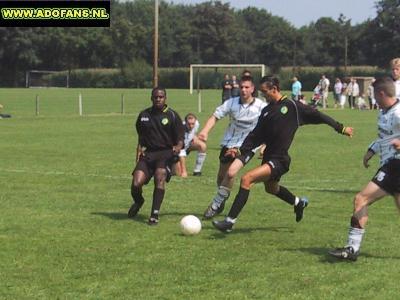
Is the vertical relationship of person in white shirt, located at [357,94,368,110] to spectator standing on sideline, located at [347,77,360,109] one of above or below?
below

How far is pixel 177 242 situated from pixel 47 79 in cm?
9481

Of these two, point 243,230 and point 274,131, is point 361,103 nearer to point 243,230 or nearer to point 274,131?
point 243,230

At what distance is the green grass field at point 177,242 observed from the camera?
22.1ft

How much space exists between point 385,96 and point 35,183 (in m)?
8.20

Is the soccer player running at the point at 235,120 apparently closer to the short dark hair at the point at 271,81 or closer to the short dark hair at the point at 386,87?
the short dark hair at the point at 271,81

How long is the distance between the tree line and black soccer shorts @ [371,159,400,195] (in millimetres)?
92714

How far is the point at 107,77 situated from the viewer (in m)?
102

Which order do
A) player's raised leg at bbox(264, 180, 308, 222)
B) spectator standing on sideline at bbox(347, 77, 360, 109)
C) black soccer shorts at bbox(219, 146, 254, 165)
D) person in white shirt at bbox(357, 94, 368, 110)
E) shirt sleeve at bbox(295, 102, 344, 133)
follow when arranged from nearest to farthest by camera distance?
shirt sleeve at bbox(295, 102, 344, 133) < black soccer shorts at bbox(219, 146, 254, 165) < player's raised leg at bbox(264, 180, 308, 222) < person in white shirt at bbox(357, 94, 368, 110) < spectator standing on sideline at bbox(347, 77, 360, 109)

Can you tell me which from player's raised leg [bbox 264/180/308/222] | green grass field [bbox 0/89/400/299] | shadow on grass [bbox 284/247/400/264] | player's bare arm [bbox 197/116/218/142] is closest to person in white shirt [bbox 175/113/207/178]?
green grass field [bbox 0/89/400/299]

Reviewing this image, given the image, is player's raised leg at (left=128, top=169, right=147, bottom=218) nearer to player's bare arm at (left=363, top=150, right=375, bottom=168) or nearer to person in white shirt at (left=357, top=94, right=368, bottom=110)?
player's bare arm at (left=363, top=150, right=375, bottom=168)

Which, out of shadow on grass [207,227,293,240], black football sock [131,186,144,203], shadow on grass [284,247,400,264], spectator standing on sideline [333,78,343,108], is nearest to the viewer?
shadow on grass [284,247,400,264]

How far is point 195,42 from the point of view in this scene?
13462 cm

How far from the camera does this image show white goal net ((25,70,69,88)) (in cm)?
10025

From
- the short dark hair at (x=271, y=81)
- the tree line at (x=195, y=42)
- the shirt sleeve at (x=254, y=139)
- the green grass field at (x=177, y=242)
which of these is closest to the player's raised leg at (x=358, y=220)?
the green grass field at (x=177, y=242)
